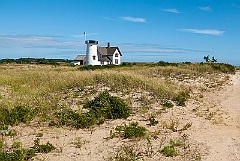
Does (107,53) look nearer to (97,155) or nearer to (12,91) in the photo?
(12,91)

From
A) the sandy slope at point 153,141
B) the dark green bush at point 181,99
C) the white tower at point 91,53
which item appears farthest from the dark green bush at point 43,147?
the white tower at point 91,53

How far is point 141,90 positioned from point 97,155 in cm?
769

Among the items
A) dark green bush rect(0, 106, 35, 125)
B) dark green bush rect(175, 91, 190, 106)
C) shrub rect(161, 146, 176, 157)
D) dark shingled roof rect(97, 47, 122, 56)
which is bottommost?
shrub rect(161, 146, 176, 157)

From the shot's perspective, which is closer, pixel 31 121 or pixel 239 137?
pixel 239 137

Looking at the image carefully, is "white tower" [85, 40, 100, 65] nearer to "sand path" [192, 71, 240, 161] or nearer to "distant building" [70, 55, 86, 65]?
"distant building" [70, 55, 86, 65]

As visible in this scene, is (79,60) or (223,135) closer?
(223,135)

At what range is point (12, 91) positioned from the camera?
1352 centimetres

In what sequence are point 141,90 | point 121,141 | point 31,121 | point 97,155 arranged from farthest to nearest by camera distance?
point 141,90 → point 31,121 → point 121,141 → point 97,155

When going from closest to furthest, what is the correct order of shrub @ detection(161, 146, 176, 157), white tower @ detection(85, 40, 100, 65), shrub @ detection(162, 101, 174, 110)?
shrub @ detection(161, 146, 176, 157) → shrub @ detection(162, 101, 174, 110) → white tower @ detection(85, 40, 100, 65)

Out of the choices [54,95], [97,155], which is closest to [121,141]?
[97,155]

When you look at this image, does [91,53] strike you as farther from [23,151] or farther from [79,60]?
[23,151]

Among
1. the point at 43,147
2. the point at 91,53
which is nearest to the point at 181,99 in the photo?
the point at 43,147

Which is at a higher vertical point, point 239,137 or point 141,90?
point 141,90

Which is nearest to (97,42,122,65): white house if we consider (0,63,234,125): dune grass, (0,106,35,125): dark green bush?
(0,63,234,125): dune grass
